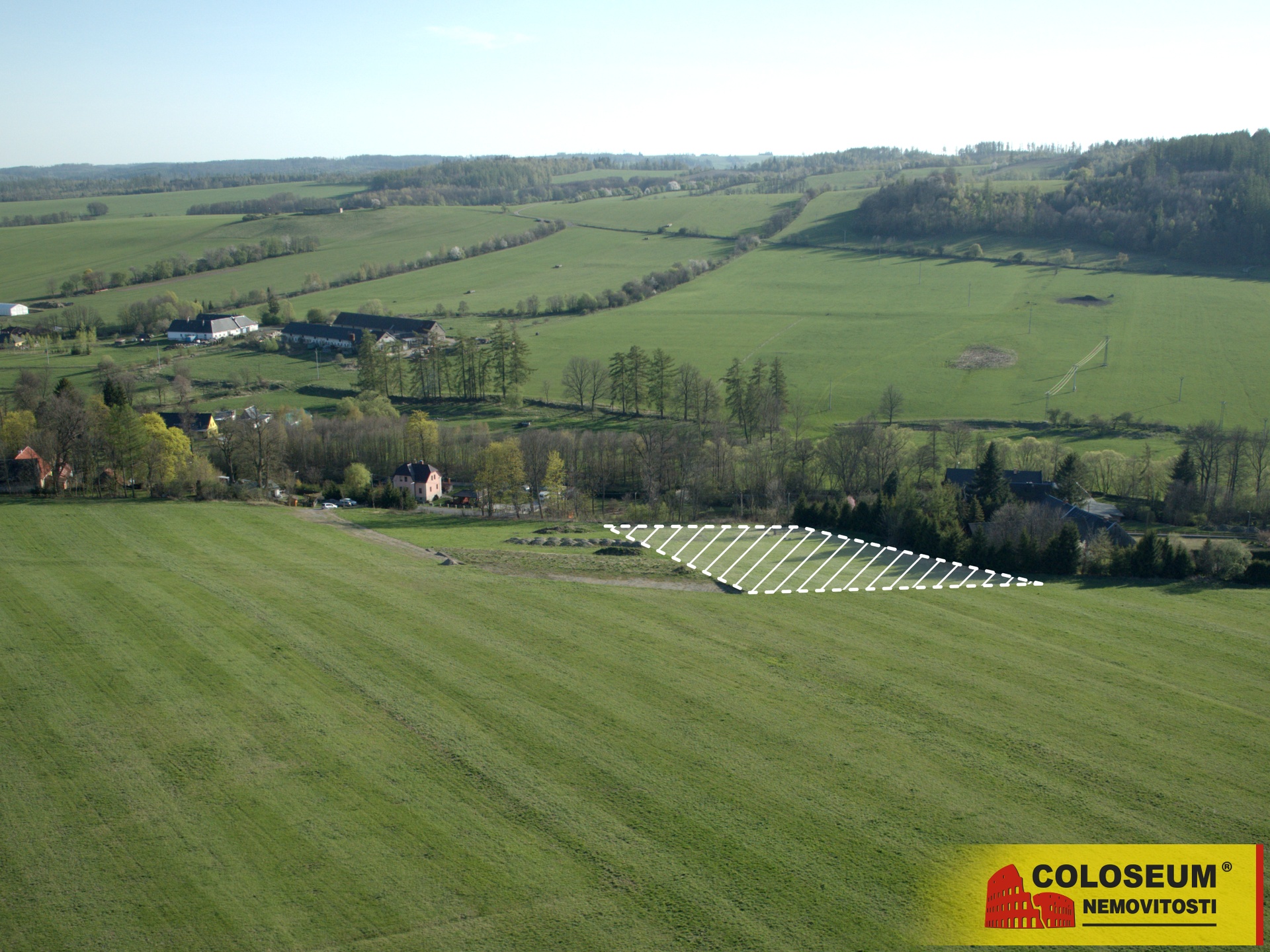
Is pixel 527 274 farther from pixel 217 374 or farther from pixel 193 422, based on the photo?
pixel 193 422

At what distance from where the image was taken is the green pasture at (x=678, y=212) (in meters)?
152

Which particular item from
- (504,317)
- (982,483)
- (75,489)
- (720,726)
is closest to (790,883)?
(720,726)

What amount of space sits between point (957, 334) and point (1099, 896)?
263 feet

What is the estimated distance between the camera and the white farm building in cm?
10044

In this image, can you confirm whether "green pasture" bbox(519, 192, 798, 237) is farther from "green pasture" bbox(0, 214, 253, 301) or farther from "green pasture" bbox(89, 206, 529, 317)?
"green pasture" bbox(0, 214, 253, 301)

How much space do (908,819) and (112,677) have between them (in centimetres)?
2311

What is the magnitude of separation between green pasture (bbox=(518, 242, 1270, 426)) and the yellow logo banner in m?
54.4

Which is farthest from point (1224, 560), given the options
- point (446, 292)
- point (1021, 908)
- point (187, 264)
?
point (187, 264)

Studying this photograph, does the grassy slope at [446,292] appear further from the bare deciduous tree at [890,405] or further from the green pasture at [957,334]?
the bare deciduous tree at [890,405]

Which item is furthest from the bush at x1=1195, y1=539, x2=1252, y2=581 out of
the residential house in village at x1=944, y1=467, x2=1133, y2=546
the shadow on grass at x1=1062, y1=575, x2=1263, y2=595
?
the residential house in village at x1=944, y1=467, x2=1133, y2=546

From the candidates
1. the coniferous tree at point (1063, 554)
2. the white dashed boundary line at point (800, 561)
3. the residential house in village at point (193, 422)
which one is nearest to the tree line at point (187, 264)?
the residential house in village at point (193, 422)

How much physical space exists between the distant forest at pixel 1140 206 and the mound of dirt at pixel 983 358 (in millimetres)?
48180

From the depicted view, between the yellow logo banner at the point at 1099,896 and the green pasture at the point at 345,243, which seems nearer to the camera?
the yellow logo banner at the point at 1099,896

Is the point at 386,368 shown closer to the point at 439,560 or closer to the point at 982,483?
the point at 439,560
